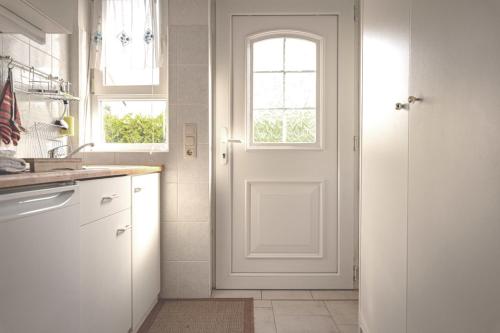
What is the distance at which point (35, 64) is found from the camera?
7.07 ft

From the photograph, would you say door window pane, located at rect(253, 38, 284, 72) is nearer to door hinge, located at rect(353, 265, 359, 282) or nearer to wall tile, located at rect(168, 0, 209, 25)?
wall tile, located at rect(168, 0, 209, 25)

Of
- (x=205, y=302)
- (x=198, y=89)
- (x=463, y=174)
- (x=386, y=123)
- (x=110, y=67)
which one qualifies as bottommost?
(x=205, y=302)

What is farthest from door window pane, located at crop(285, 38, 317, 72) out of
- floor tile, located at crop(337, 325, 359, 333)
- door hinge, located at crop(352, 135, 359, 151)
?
floor tile, located at crop(337, 325, 359, 333)

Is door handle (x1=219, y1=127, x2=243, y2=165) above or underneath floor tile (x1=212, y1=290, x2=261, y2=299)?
above

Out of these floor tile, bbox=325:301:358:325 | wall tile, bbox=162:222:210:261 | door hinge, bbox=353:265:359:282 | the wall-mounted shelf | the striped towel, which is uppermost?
the wall-mounted shelf

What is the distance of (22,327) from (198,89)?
1.92 m

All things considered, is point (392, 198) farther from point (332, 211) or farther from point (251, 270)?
point (251, 270)

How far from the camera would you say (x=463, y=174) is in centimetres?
97

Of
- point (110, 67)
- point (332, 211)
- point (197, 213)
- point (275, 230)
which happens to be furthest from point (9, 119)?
point (332, 211)

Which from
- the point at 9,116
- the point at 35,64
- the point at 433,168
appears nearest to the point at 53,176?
the point at 9,116

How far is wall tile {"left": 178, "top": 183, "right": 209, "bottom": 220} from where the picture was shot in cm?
267

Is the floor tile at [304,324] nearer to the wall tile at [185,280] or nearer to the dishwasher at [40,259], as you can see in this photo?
the wall tile at [185,280]

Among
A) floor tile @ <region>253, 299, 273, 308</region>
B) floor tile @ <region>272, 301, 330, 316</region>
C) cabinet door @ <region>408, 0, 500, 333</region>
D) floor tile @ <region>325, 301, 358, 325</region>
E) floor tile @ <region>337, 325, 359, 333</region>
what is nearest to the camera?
cabinet door @ <region>408, 0, 500, 333</region>

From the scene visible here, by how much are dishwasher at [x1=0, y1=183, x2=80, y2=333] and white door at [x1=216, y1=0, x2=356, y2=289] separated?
63.9 inches
